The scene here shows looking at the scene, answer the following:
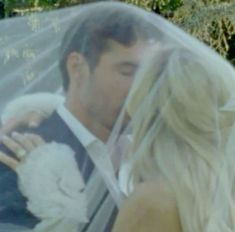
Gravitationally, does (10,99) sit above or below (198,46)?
below

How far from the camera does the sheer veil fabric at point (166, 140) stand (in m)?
2.30

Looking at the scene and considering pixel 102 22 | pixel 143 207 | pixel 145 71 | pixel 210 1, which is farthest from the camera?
pixel 210 1

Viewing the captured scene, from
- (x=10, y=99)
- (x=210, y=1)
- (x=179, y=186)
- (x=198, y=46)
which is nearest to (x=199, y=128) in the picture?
(x=179, y=186)

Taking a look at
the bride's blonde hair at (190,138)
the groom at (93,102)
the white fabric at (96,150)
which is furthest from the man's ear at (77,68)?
the bride's blonde hair at (190,138)

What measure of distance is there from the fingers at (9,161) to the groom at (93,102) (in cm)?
1

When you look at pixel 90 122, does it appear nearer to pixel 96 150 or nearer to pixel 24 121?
pixel 96 150

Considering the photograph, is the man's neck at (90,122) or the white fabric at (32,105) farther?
the white fabric at (32,105)

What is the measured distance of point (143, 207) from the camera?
2.23 m

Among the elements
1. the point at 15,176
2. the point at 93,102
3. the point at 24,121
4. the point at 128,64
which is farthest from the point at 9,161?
the point at 128,64

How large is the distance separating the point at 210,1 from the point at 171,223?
371 inches

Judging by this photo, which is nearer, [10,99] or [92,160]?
[92,160]

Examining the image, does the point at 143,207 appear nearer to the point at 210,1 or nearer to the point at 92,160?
the point at 92,160

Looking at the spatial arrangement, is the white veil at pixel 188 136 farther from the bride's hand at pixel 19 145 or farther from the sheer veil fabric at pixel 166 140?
the bride's hand at pixel 19 145

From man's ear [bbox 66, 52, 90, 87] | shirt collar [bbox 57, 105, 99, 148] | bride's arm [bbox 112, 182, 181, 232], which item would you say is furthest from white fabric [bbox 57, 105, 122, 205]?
bride's arm [bbox 112, 182, 181, 232]
